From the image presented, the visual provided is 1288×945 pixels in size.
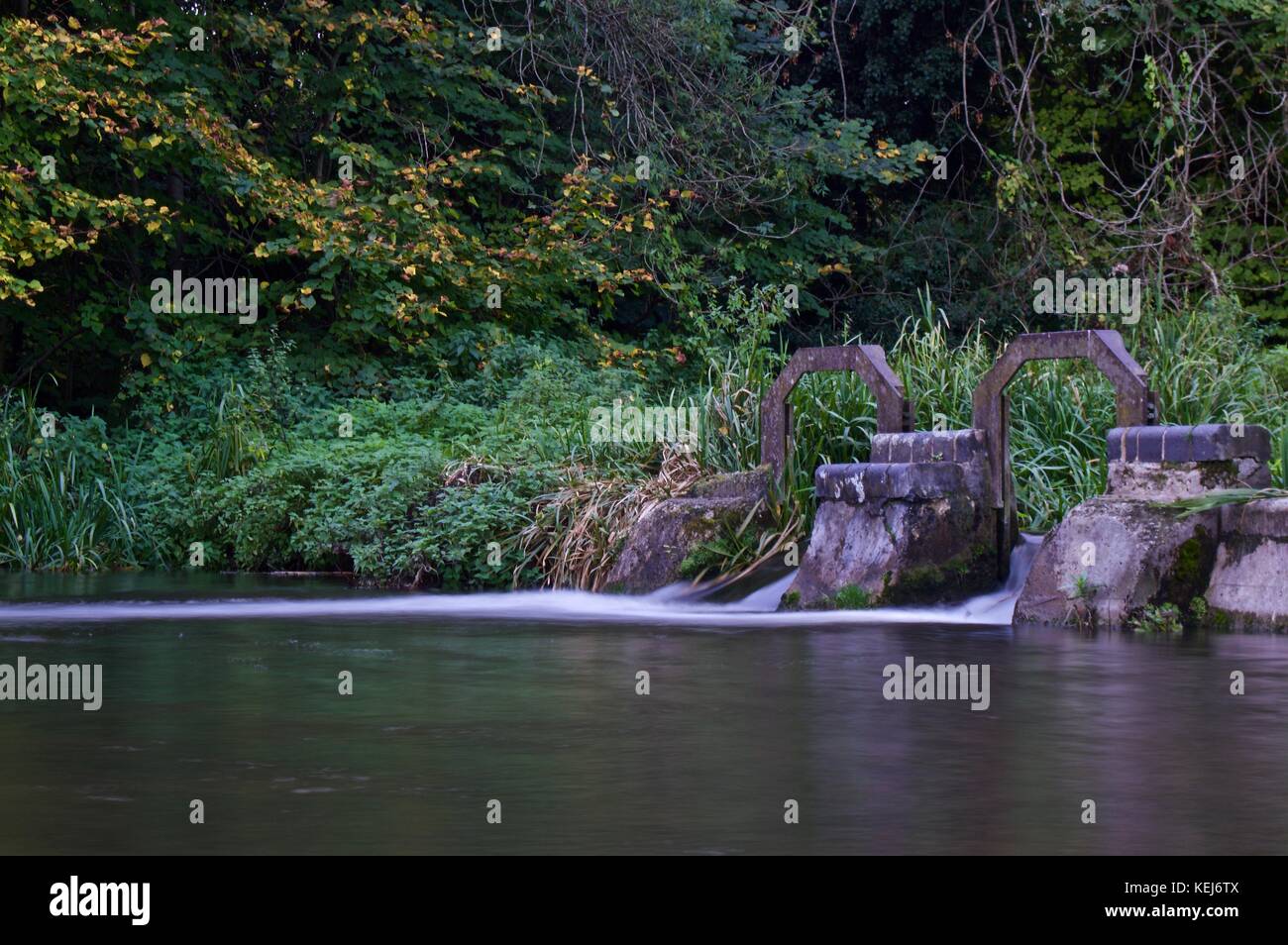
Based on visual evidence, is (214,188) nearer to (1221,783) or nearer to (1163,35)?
(1163,35)

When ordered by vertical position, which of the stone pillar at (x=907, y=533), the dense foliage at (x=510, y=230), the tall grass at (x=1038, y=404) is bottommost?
the stone pillar at (x=907, y=533)

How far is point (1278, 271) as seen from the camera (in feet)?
75.6

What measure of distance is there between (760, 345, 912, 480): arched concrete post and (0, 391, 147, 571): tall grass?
781cm

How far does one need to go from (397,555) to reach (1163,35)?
12.8m

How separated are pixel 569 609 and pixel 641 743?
278 inches

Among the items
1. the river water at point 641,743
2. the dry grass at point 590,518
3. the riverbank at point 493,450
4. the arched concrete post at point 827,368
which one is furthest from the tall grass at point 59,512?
the arched concrete post at point 827,368

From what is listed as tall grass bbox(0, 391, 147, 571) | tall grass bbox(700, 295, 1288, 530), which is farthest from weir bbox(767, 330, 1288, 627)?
tall grass bbox(0, 391, 147, 571)

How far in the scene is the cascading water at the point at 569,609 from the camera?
12.5 meters

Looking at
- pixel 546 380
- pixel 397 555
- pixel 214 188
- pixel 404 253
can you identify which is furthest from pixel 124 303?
pixel 397 555

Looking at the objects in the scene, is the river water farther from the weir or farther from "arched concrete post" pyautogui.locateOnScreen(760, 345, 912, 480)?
"arched concrete post" pyautogui.locateOnScreen(760, 345, 912, 480)

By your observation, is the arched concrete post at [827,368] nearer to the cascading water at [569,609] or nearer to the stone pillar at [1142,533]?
the cascading water at [569,609]

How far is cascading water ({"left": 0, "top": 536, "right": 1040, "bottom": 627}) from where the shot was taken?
12477 millimetres

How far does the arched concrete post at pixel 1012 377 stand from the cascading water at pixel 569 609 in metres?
0.42

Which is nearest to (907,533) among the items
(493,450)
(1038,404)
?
(1038,404)
